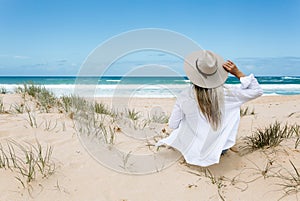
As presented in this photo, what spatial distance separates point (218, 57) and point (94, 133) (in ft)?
5.98

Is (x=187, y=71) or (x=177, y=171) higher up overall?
(x=187, y=71)

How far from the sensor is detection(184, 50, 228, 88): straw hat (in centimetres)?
259

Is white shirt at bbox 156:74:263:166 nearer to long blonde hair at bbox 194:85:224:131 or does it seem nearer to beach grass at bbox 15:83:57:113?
long blonde hair at bbox 194:85:224:131

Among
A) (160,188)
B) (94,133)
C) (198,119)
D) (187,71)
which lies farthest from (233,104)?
(94,133)

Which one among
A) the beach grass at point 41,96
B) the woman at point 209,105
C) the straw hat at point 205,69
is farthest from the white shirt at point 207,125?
the beach grass at point 41,96

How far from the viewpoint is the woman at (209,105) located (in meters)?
2.63

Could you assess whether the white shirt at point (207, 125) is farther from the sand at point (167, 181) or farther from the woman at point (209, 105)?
the sand at point (167, 181)

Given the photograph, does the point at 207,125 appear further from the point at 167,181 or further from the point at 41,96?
the point at 41,96

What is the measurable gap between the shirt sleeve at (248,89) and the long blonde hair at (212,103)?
0.55ft

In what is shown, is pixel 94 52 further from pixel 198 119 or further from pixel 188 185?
pixel 188 185

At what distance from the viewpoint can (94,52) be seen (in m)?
3.54

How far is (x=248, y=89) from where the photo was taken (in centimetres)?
269

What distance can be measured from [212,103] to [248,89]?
1.23ft

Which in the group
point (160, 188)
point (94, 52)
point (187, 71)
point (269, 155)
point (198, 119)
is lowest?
point (160, 188)
